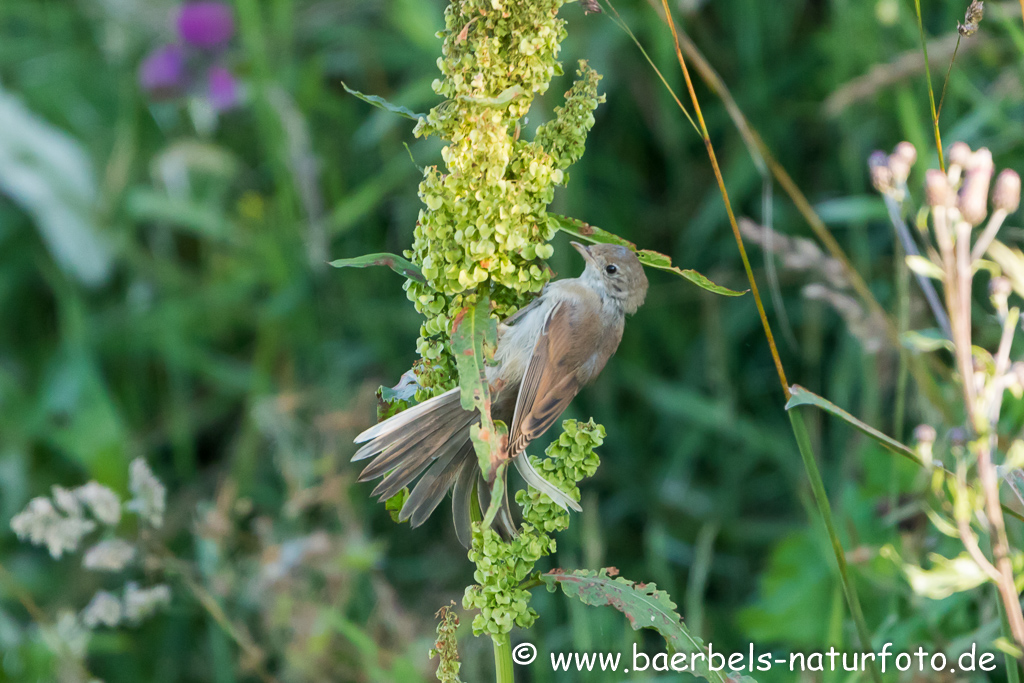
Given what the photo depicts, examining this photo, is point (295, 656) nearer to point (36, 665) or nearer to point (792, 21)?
point (36, 665)

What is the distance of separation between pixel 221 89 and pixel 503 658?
2169 millimetres

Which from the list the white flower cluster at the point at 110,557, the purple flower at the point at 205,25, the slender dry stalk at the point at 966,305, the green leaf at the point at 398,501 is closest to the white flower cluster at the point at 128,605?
the white flower cluster at the point at 110,557

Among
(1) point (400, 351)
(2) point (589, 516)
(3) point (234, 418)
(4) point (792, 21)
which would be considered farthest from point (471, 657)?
(4) point (792, 21)

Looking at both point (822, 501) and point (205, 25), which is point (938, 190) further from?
point (205, 25)

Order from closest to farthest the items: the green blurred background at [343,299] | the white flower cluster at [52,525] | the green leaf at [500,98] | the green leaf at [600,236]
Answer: the green leaf at [500,98] < the green leaf at [600,236] < the white flower cluster at [52,525] < the green blurred background at [343,299]

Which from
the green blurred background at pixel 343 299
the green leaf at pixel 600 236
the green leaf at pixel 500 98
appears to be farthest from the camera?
the green blurred background at pixel 343 299

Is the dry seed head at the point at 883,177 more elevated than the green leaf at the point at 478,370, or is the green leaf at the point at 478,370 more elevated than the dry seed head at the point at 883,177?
the dry seed head at the point at 883,177

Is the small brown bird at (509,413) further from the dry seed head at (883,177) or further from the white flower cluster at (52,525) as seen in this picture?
the white flower cluster at (52,525)

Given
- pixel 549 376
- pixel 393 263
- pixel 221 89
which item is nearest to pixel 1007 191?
pixel 549 376

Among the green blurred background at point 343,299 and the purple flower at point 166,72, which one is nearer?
the green blurred background at point 343,299

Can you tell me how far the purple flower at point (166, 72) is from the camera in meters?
2.44

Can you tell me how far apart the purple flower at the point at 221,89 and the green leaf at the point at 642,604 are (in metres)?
2.12

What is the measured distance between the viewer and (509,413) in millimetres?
918

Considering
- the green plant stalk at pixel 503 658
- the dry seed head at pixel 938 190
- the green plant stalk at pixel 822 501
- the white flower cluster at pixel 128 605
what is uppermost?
the dry seed head at pixel 938 190
